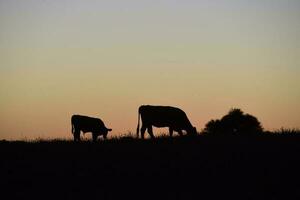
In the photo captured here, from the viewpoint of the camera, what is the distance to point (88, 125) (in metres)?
34.4

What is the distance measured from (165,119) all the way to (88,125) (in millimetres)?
Answer: 5913

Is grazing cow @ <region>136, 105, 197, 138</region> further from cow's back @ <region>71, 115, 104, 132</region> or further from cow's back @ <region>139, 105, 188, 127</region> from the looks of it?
cow's back @ <region>71, 115, 104, 132</region>

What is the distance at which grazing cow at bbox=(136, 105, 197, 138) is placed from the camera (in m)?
30.1

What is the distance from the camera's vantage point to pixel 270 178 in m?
14.4

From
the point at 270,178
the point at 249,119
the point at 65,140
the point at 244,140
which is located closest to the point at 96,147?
the point at 65,140

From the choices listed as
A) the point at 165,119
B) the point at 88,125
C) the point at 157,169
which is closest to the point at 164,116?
the point at 165,119

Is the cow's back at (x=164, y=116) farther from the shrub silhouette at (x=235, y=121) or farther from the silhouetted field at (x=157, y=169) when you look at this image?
the shrub silhouette at (x=235, y=121)

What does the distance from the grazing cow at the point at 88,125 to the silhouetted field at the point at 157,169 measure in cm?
1371

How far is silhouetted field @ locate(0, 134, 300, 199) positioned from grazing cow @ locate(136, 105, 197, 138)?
31.4 feet

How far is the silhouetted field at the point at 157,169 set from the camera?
13.7m

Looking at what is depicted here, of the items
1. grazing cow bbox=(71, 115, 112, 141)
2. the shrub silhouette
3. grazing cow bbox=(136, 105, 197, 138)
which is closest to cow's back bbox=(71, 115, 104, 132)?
grazing cow bbox=(71, 115, 112, 141)

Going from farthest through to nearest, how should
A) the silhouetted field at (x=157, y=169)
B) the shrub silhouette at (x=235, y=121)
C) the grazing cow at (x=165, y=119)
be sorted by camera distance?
the shrub silhouette at (x=235, y=121) → the grazing cow at (x=165, y=119) → the silhouetted field at (x=157, y=169)

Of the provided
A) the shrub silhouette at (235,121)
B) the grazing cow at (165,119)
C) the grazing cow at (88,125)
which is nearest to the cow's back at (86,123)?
the grazing cow at (88,125)

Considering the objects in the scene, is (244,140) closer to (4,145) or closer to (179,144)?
(179,144)
